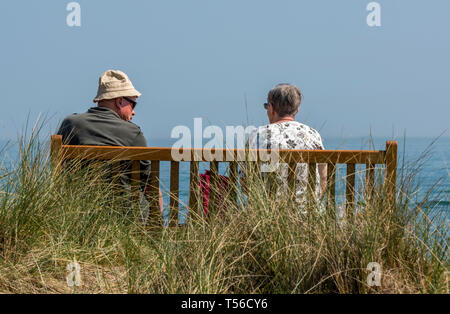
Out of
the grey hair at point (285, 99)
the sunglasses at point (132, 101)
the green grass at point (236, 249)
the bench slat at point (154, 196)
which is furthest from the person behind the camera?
the sunglasses at point (132, 101)

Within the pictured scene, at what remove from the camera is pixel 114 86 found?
5.40 meters

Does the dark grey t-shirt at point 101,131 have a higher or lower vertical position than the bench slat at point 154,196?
higher

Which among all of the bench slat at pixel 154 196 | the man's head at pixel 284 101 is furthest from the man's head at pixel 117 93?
the man's head at pixel 284 101

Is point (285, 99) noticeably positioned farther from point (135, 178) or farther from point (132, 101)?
point (132, 101)

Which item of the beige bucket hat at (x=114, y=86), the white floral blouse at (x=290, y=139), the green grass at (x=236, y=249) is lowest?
the green grass at (x=236, y=249)

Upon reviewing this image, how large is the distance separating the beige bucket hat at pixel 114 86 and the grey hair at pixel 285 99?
4.75ft

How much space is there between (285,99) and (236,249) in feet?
5.87

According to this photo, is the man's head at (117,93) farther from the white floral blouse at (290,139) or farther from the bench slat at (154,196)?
the white floral blouse at (290,139)

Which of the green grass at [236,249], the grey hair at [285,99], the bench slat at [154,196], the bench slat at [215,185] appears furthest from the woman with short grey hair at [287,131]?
the bench slat at [154,196]

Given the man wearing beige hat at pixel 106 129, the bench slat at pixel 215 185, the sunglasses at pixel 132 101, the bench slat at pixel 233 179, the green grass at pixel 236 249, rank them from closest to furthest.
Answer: the green grass at pixel 236 249
the bench slat at pixel 215 185
the bench slat at pixel 233 179
the man wearing beige hat at pixel 106 129
the sunglasses at pixel 132 101

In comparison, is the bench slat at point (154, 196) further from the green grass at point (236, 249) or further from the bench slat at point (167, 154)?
the green grass at point (236, 249)

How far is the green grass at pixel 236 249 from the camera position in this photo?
325cm

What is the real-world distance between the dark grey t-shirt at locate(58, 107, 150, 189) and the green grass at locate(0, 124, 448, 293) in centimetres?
87

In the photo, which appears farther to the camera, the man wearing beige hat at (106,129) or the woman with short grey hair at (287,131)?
the man wearing beige hat at (106,129)
